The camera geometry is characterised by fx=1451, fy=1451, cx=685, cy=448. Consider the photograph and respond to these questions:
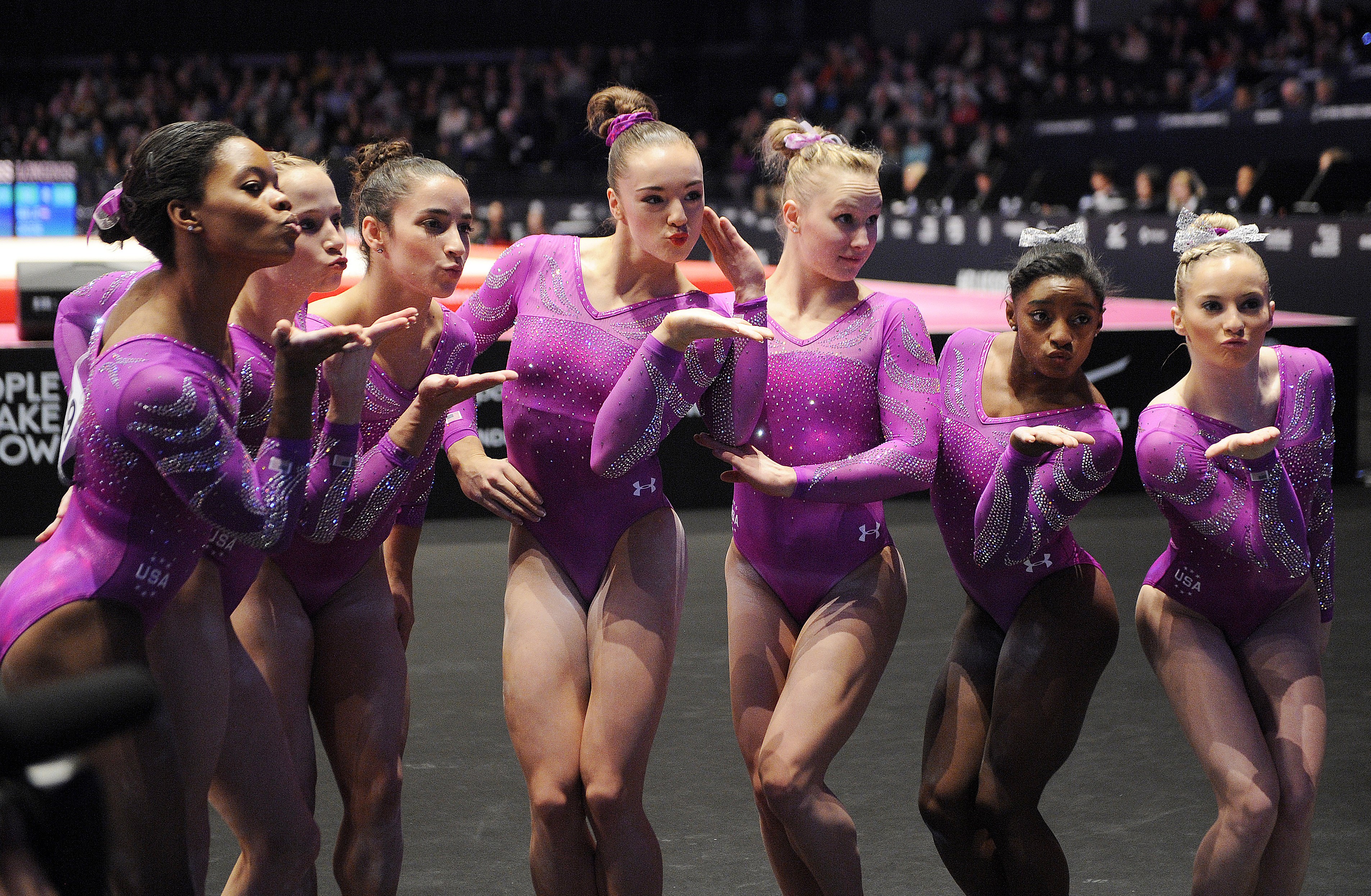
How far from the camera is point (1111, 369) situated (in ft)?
23.9

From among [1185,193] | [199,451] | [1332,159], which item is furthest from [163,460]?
[1185,193]

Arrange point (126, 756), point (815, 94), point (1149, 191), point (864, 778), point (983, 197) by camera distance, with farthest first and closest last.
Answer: point (815, 94) < point (983, 197) < point (1149, 191) < point (864, 778) < point (126, 756)

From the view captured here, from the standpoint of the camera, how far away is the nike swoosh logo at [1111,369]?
23.8 ft

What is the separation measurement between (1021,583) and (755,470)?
566 millimetres

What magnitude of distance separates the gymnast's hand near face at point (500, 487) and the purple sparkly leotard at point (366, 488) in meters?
0.07

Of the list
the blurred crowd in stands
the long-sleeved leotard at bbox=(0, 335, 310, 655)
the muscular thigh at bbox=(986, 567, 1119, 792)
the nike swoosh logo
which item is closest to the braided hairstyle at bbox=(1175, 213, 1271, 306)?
the muscular thigh at bbox=(986, 567, 1119, 792)

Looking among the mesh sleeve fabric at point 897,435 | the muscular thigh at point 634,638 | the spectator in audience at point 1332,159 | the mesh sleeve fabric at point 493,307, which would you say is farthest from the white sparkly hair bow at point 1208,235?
the spectator in audience at point 1332,159

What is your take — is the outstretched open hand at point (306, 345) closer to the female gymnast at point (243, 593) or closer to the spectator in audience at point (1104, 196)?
the female gymnast at point (243, 593)

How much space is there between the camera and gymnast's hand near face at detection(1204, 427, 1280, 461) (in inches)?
100

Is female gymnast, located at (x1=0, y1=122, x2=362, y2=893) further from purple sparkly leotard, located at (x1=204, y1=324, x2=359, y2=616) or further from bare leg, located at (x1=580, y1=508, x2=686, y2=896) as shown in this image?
bare leg, located at (x1=580, y1=508, x2=686, y2=896)

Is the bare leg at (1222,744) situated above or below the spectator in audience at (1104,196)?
below

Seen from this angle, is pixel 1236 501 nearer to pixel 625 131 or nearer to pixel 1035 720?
pixel 1035 720

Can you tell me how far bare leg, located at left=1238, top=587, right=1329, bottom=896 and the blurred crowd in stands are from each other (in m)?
9.13

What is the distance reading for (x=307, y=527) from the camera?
2432mm
